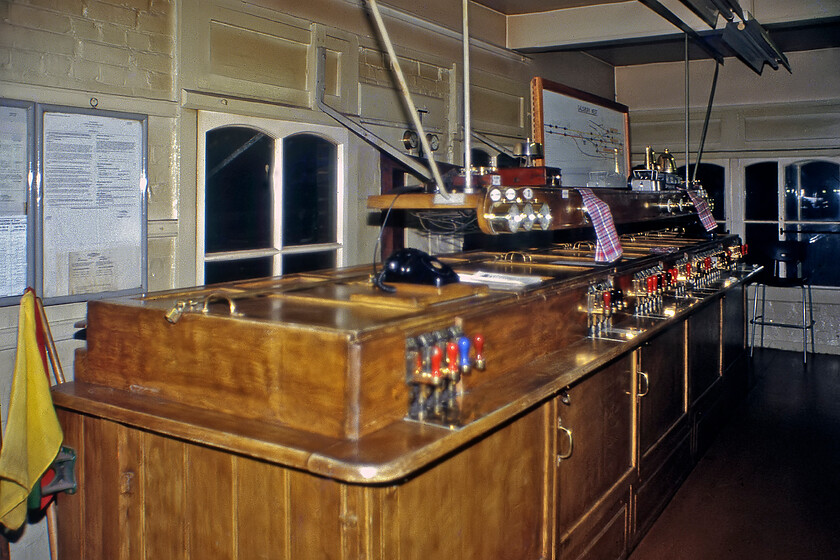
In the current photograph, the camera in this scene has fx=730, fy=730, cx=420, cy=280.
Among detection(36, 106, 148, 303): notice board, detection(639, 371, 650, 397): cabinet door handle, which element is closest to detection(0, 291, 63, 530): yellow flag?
detection(36, 106, 148, 303): notice board

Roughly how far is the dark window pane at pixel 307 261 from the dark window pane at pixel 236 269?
14cm

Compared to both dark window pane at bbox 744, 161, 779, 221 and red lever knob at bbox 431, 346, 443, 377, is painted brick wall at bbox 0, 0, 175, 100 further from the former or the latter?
dark window pane at bbox 744, 161, 779, 221

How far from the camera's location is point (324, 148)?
4426 millimetres

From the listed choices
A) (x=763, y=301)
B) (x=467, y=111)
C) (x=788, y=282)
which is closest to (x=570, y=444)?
(x=467, y=111)

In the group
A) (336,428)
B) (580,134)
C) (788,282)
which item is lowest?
(336,428)

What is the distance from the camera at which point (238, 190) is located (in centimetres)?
386

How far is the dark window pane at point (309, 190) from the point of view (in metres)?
4.17

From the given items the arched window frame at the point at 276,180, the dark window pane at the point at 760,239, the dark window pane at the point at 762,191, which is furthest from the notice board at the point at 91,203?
the dark window pane at the point at 762,191

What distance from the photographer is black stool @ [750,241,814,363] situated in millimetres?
7008

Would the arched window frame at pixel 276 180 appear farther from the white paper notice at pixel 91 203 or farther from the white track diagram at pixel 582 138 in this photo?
the white track diagram at pixel 582 138

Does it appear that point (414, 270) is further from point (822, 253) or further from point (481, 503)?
point (822, 253)

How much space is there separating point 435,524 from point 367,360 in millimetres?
519

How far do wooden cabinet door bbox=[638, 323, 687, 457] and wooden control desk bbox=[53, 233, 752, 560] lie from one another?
340 millimetres

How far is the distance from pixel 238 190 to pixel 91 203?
91 centimetres
